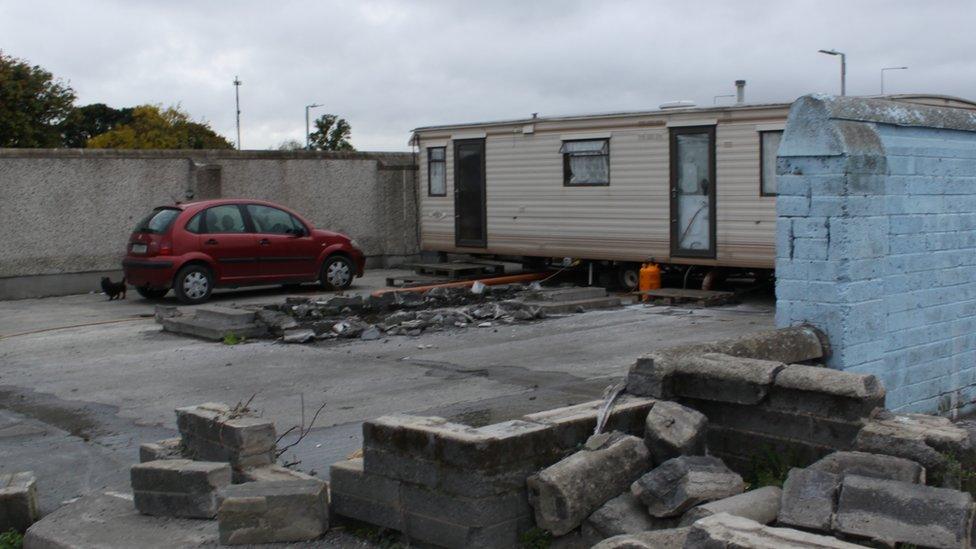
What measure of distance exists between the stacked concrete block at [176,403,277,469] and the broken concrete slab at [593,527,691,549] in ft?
8.30

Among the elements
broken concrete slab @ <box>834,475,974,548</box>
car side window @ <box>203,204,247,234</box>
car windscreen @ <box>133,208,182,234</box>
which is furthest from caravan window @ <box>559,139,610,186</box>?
broken concrete slab @ <box>834,475,974,548</box>

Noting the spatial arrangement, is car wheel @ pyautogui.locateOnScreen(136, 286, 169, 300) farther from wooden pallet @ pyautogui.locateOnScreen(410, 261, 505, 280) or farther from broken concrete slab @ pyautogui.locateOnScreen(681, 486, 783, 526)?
broken concrete slab @ pyautogui.locateOnScreen(681, 486, 783, 526)

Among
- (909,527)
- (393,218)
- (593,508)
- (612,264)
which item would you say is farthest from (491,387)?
(393,218)

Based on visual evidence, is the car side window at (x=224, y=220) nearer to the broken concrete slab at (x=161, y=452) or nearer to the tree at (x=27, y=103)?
the broken concrete slab at (x=161, y=452)

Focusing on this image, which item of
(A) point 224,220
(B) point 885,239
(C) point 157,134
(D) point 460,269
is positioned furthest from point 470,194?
A: (C) point 157,134

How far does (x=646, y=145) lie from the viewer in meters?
17.1

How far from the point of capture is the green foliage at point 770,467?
5.70 meters

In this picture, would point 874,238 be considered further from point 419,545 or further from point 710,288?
point 710,288

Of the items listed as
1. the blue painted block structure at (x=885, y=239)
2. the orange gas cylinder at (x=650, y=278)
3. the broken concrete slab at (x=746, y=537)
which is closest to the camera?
the broken concrete slab at (x=746, y=537)

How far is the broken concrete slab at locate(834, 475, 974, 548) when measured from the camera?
444 cm

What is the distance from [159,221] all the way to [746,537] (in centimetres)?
1391

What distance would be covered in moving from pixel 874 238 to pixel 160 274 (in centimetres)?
1181

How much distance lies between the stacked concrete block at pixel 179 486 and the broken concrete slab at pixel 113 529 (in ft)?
0.18

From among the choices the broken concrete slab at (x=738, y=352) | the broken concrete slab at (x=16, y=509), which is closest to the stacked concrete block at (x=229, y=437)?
the broken concrete slab at (x=16, y=509)
